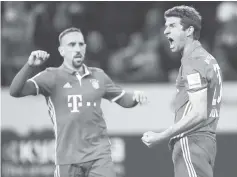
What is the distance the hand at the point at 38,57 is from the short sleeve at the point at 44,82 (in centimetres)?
49

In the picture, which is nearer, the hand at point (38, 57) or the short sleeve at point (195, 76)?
the short sleeve at point (195, 76)

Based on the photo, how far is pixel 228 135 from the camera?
11289 millimetres

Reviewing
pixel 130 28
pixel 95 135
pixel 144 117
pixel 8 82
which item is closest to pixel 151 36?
pixel 130 28

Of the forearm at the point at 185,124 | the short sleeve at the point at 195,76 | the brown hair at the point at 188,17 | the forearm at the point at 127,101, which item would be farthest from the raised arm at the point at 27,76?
the forearm at the point at 185,124

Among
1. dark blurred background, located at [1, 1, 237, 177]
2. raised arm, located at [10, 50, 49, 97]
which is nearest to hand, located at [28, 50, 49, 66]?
raised arm, located at [10, 50, 49, 97]

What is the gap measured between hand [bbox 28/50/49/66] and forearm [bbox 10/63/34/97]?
8 cm

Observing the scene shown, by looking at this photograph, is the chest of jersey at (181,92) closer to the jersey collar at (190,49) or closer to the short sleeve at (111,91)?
the jersey collar at (190,49)

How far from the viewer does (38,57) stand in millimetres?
6613

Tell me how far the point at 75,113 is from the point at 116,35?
5.42 m

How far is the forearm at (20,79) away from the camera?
6715 millimetres

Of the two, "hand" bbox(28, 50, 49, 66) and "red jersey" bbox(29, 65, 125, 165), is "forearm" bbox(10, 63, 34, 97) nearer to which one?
"hand" bbox(28, 50, 49, 66)

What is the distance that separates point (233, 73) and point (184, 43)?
5539mm

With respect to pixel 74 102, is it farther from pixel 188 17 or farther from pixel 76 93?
pixel 188 17

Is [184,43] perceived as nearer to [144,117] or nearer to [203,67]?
[203,67]
